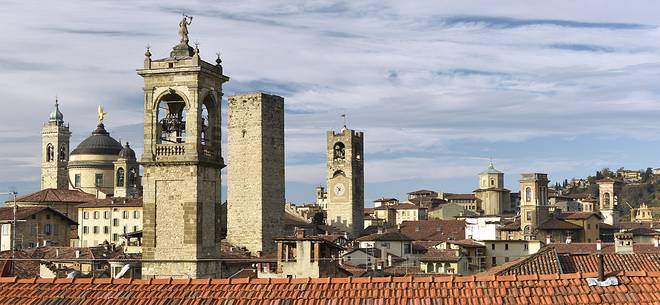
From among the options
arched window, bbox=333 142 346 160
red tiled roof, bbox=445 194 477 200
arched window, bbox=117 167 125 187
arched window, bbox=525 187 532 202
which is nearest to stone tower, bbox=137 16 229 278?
arched window, bbox=525 187 532 202

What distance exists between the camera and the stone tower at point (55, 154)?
383ft

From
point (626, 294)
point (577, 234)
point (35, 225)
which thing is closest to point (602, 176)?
point (577, 234)

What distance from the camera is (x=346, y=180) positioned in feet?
333

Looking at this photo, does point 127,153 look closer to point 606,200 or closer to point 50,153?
point 50,153

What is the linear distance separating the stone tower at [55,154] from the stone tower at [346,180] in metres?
34.6

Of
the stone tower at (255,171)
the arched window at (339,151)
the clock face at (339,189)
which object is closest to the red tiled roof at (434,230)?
the clock face at (339,189)

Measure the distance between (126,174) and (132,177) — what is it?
163 cm

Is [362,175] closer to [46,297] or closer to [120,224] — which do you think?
[120,224]

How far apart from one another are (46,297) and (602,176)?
18449cm

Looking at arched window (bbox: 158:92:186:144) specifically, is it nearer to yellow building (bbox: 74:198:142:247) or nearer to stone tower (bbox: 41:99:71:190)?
yellow building (bbox: 74:198:142:247)

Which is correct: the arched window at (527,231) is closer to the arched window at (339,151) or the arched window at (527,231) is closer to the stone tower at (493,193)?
the arched window at (339,151)

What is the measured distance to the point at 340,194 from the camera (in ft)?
332

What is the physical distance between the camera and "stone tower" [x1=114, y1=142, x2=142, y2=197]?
3821 inches

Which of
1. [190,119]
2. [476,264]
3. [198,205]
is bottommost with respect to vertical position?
[476,264]
